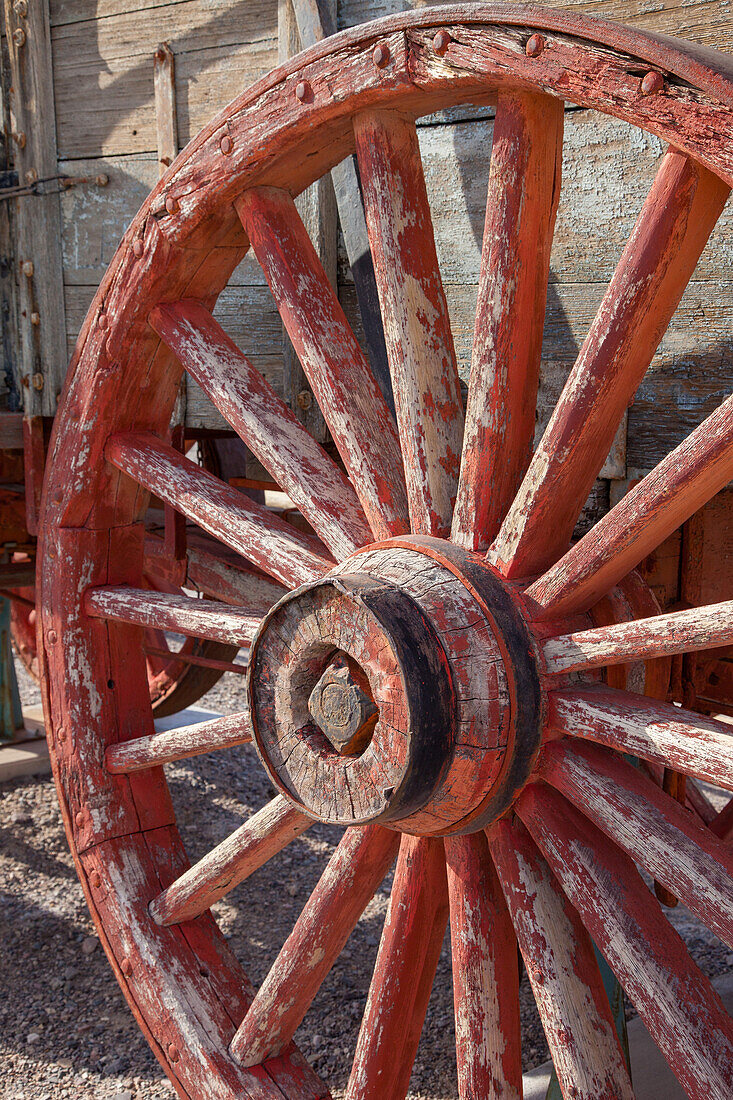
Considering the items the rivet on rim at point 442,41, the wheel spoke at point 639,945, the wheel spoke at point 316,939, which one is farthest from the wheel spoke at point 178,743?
the rivet on rim at point 442,41

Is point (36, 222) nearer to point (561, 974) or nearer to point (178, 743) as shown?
point (178, 743)

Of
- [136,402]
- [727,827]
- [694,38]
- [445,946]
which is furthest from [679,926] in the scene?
[694,38]

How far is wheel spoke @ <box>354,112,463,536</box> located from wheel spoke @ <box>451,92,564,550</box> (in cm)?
8

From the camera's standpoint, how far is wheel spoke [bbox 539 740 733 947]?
1232mm

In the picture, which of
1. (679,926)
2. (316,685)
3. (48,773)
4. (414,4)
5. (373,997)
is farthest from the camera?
(48,773)

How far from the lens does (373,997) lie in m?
1.68

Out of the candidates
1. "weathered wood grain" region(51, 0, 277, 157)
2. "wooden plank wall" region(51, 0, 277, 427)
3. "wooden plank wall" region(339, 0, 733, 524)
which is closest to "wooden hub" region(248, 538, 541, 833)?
"wooden plank wall" region(339, 0, 733, 524)

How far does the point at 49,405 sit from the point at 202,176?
0.99 meters

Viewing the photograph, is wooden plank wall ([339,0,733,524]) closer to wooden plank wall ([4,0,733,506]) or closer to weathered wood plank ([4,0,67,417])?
→ wooden plank wall ([4,0,733,506])

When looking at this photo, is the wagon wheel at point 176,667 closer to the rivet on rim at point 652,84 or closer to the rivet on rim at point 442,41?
the rivet on rim at point 442,41

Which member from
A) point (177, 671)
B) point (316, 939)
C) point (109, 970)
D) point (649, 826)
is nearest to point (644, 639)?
point (649, 826)

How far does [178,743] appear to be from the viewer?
1896 mm

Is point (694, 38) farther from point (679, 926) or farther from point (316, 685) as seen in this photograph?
point (679, 926)

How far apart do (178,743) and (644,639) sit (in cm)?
96
